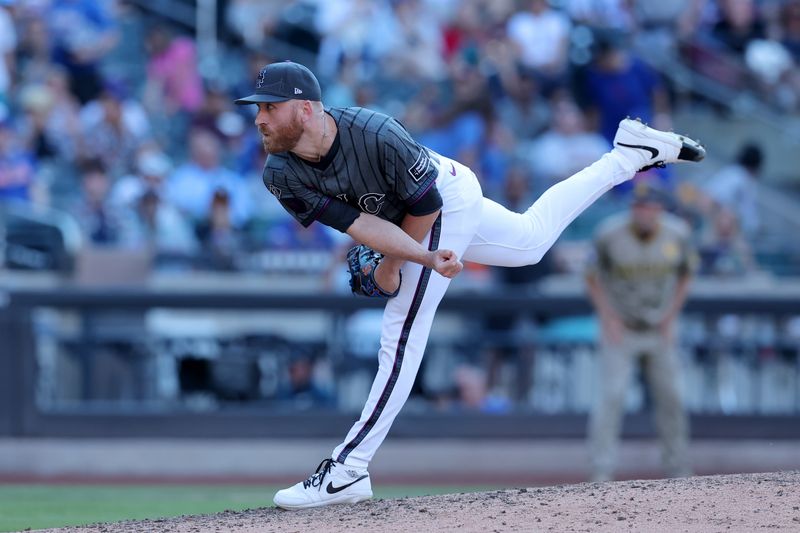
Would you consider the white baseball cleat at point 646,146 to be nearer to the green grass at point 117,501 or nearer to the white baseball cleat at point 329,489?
the white baseball cleat at point 329,489

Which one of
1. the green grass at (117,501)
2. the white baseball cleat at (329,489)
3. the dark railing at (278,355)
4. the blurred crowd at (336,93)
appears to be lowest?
the green grass at (117,501)

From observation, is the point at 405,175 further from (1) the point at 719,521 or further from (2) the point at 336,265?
(2) the point at 336,265

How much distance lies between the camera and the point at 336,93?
13.6 m

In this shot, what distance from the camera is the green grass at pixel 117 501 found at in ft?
25.2

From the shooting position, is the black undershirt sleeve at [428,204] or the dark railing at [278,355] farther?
the dark railing at [278,355]

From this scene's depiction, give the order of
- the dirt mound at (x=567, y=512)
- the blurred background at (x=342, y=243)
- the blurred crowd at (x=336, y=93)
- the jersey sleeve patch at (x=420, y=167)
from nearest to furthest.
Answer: the dirt mound at (x=567, y=512)
the jersey sleeve patch at (x=420, y=167)
the blurred background at (x=342, y=243)
the blurred crowd at (x=336, y=93)

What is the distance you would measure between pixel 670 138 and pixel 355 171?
1.78 meters

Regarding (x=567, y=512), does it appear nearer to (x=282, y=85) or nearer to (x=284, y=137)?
(x=284, y=137)

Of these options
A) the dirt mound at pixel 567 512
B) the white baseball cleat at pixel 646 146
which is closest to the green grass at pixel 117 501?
the dirt mound at pixel 567 512

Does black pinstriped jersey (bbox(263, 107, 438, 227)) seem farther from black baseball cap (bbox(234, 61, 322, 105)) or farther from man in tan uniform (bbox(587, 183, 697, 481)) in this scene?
man in tan uniform (bbox(587, 183, 697, 481))

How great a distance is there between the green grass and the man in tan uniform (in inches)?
62.7

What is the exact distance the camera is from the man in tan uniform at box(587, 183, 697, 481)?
32.4ft

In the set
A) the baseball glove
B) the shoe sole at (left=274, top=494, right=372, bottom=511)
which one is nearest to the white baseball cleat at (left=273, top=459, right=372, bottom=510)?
the shoe sole at (left=274, top=494, right=372, bottom=511)

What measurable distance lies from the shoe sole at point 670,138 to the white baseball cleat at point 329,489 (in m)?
2.18
